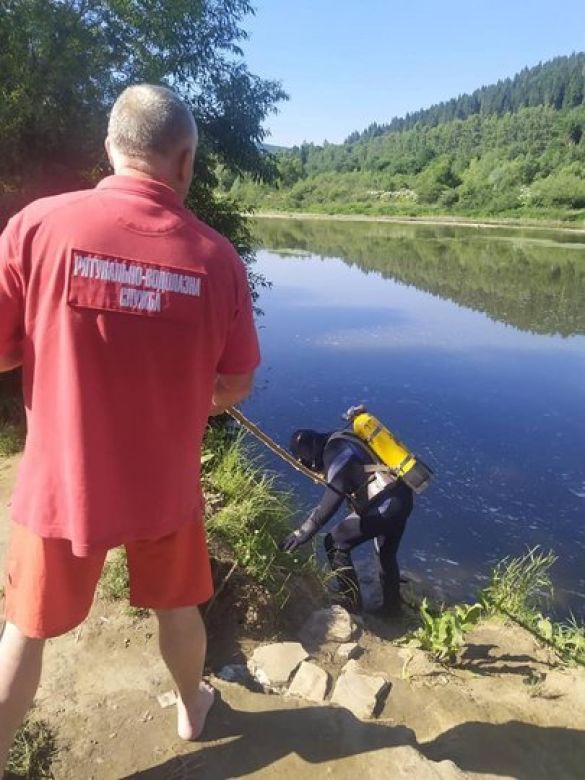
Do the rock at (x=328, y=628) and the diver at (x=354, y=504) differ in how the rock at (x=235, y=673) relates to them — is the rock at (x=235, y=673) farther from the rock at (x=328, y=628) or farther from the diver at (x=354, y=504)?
the diver at (x=354, y=504)

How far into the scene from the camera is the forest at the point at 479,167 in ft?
220

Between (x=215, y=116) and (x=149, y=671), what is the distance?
9422 mm

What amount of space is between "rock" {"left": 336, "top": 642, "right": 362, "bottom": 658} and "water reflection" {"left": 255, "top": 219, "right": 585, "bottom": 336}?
11727 mm

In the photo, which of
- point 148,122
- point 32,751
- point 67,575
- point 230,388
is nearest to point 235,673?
point 32,751

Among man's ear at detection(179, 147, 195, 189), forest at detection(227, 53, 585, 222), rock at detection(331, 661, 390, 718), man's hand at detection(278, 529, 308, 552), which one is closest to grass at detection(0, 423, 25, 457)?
man's hand at detection(278, 529, 308, 552)

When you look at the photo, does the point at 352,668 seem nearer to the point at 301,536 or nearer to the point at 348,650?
the point at 348,650

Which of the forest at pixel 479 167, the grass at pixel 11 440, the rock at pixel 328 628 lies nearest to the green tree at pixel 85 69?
the grass at pixel 11 440

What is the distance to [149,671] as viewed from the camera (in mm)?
2785

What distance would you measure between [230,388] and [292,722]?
144cm

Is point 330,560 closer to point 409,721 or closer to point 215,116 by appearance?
point 409,721

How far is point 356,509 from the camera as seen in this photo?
4.50 metres

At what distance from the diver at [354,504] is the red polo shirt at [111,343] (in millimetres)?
2537

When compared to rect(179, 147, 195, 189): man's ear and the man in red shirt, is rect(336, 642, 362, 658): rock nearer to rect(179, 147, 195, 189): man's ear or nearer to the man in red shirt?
the man in red shirt

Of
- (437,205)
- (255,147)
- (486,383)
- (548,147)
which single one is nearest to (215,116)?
(255,147)
